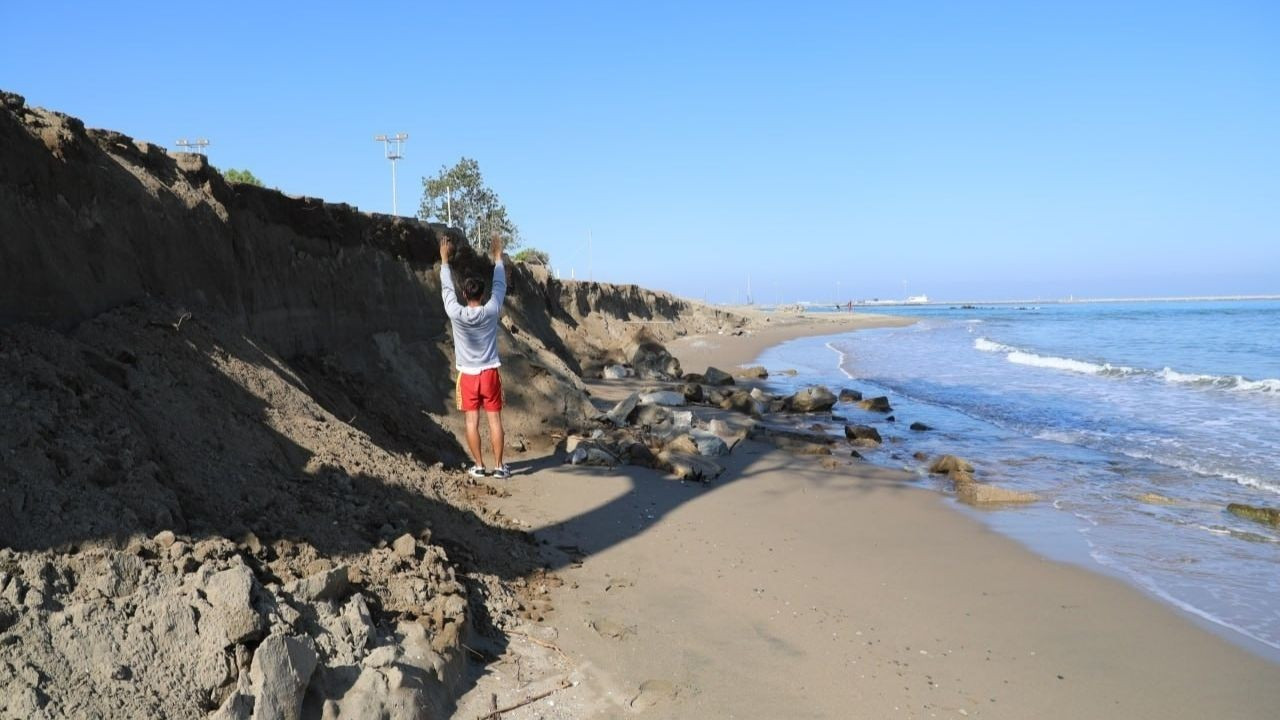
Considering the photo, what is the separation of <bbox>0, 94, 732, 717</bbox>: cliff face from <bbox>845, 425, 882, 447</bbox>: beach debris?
5.68 meters

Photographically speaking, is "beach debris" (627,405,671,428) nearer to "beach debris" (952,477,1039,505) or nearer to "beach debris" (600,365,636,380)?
"beach debris" (952,477,1039,505)

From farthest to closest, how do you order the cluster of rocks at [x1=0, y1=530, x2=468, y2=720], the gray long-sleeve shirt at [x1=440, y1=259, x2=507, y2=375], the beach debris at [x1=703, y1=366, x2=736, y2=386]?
the beach debris at [x1=703, y1=366, x2=736, y2=386]
the gray long-sleeve shirt at [x1=440, y1=259, x2=507, y2=375]
the cluster of rocks at [x1=0, y1=530, x2=468, y2=720]

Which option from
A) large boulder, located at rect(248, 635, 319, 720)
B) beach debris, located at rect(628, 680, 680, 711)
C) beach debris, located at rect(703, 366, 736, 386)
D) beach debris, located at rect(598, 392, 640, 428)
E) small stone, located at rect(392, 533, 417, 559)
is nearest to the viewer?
large boulder, located at rect(248, 635, 319, 720)

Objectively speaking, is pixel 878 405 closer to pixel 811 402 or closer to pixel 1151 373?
pixel 811 402

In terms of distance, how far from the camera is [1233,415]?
45.8 feet

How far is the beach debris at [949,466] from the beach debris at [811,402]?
16.4ft

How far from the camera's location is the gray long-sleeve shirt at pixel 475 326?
21.8 feet

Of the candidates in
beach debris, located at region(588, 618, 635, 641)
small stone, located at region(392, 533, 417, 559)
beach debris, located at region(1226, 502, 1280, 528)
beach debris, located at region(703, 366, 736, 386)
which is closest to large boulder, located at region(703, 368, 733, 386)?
beach debris, located at region(703, 366, 736, 386)

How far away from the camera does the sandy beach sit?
146 inches

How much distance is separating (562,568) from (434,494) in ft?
3.63

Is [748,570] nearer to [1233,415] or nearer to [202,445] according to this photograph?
[202,445]

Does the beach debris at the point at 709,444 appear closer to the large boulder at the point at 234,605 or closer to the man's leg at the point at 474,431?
the man's leg at the point at 474,431

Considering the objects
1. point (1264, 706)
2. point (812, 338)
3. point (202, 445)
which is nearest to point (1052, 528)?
point (1264, 706)

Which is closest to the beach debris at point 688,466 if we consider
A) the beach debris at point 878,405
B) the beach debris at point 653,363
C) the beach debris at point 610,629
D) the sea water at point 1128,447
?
the sea water at point 1128,447
